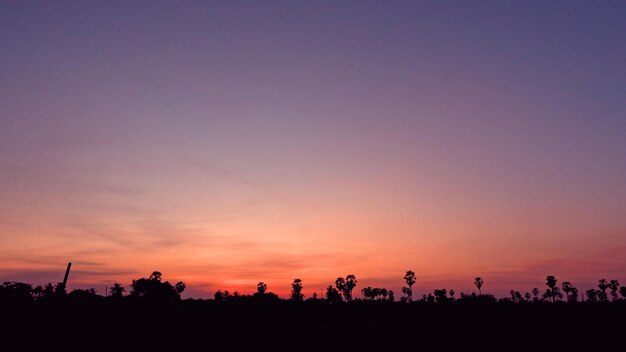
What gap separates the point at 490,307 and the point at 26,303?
205 ft

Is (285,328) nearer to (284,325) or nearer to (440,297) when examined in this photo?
(284,325)

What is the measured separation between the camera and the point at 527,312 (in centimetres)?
6075

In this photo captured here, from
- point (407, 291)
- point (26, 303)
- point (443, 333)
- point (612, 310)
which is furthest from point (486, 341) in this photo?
point (407, 291)

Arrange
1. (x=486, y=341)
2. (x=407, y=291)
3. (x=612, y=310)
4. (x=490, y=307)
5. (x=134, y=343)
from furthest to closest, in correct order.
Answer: (x=407, y=291) → (x=490, y=307) → (x=612, y=310) → (x=486, y=341) → (x=134, y=343)

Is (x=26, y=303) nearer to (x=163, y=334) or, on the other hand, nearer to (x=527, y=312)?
(x=163, y=334)

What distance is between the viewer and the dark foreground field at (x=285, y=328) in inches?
1592

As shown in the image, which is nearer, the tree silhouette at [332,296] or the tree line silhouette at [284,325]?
the tree line silhouette at [284,325]

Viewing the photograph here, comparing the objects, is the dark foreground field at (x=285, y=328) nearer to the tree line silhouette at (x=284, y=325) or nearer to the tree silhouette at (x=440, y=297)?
the tree line silhouette at (x=284, y=325)

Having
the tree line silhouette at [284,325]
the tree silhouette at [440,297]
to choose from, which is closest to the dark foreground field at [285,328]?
the tree line silhouette at [284,325]

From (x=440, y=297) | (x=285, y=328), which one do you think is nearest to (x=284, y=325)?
(x=285, y=328)

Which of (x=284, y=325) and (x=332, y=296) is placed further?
(x=332, y=296)

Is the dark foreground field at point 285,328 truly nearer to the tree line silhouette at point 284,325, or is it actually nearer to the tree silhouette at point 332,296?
the tree line silhouette at point 284,325

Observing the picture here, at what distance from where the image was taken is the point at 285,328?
161 ft

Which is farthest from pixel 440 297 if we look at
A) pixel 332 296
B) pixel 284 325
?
pixel 284 325
